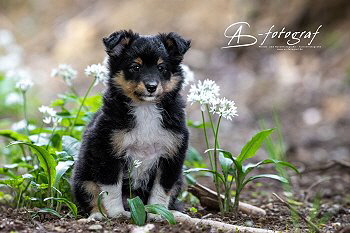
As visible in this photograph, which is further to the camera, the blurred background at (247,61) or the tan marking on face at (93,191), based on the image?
the blurred background at (247,61)

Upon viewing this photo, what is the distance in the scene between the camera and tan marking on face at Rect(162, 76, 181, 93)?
480 centimetres

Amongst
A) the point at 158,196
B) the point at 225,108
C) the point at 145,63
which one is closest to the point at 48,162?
the point at 158,196

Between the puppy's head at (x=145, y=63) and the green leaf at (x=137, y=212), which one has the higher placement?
the puppy's head at (x=145, y=63)

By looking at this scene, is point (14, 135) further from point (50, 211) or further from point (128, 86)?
point (128, 86)

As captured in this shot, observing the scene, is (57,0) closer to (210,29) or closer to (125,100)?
(210,29)

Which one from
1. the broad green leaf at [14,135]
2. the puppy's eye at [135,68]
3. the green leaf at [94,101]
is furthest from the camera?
the green leaf at [94,101]

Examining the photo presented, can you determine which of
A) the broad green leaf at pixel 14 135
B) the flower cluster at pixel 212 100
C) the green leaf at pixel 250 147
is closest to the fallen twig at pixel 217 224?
the green leaf at pixel 250 147

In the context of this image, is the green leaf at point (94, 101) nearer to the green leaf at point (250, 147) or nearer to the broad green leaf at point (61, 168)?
the broad green leaf at point (61, 168)

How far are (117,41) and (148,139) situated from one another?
0.83 meters

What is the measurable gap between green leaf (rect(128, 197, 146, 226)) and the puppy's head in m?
0.84

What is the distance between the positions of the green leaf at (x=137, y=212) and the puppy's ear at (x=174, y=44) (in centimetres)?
131

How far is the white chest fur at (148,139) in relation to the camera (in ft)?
15.5

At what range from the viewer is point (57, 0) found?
18547mm

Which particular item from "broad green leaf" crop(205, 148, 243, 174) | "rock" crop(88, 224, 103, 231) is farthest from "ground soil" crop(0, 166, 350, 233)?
"broad green leaf" crop(205, 148, 243, 174)
